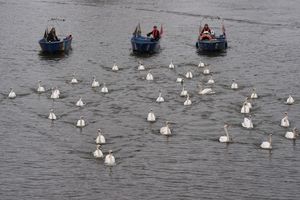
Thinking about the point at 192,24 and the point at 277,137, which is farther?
the point at 192,24

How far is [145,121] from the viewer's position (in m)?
49.2

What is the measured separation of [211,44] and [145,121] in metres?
27.8

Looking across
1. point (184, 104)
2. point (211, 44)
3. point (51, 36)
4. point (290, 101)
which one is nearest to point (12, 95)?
point (184, 104)

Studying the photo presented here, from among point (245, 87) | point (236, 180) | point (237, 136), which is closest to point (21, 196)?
point (236, 180)

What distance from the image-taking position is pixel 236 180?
126ft

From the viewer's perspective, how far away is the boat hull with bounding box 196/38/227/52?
7431 cm

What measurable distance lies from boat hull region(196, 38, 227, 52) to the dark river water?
4.58 feet

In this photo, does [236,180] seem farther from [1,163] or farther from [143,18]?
[143,18]

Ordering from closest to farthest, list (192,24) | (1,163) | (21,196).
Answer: (21,196) → (1,163) → (192,24)

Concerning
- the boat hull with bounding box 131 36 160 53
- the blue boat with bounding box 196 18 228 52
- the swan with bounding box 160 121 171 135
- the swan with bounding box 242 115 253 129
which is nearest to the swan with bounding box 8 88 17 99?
the swan with bounding box 160 121 171 135

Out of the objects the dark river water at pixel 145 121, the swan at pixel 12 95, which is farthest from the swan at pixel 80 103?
the swan at pixel 12 95

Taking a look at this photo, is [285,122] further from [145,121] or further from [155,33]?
[155,33]

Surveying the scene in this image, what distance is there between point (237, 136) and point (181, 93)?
36.4ft

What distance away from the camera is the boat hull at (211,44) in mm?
74312
